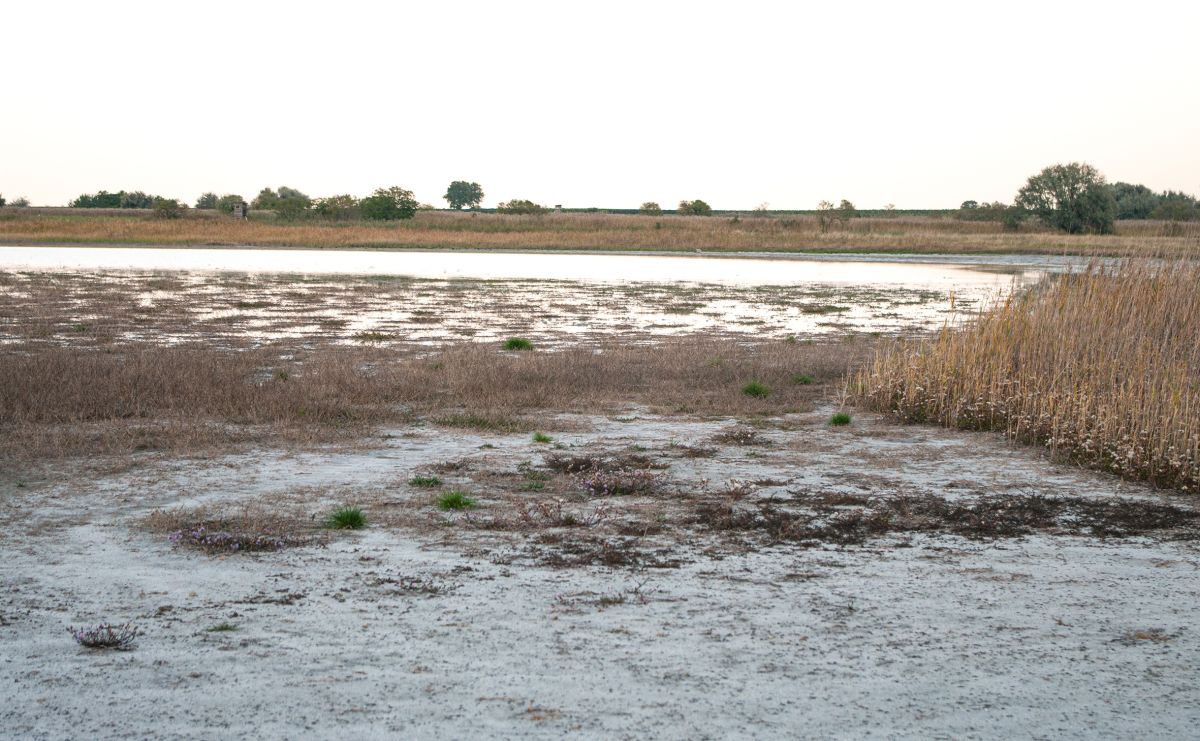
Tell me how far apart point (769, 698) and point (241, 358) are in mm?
13892

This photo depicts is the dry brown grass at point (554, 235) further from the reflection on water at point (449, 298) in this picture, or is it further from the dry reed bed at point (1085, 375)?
the dry reed bed at point (1085, 375)

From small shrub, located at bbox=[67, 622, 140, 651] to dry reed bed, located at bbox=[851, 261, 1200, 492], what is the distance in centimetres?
862

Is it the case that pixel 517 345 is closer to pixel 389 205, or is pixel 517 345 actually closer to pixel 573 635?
pixel 573 635

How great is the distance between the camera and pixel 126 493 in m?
9.08

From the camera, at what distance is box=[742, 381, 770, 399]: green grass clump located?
14875mm

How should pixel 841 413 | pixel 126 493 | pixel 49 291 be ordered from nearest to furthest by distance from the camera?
pixel 126 493 < pixel 841 413 < pixel 49 291

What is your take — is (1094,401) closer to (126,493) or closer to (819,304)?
(126,493)

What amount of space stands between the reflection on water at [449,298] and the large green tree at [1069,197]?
101 ft

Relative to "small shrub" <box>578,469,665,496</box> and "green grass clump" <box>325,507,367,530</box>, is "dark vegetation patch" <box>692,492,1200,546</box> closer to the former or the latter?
"small shrub" <box>578,469,665,496</box>

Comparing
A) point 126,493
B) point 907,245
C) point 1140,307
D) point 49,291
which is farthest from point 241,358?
point 907,245

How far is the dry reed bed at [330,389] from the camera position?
38.4ft

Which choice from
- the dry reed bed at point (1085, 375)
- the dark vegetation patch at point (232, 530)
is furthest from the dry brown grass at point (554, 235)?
the dark vegetation patch at point (232, 530)

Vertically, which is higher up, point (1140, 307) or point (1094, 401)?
point (1140, 307)

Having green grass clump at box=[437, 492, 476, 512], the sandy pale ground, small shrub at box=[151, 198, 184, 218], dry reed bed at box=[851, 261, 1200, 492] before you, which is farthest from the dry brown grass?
the sandy pale ground
